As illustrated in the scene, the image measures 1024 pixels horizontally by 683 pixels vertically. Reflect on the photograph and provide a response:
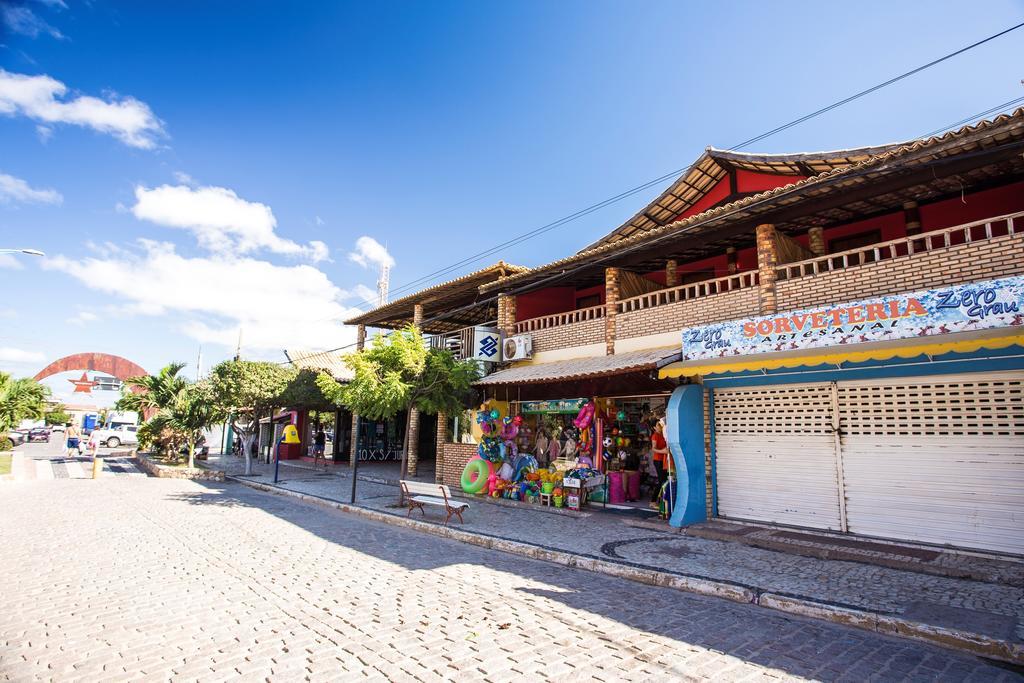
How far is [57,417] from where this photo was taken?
57312 millimetres

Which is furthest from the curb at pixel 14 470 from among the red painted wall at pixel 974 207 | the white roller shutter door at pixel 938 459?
the red painted wall at pixel 974 207

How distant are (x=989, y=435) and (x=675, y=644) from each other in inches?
247

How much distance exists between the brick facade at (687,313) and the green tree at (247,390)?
14.7m

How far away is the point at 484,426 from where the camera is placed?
14.8 meters

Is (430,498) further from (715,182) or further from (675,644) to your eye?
(715,182)

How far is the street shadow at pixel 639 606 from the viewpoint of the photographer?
15.9 ft

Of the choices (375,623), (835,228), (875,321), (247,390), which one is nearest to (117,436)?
(247,390)

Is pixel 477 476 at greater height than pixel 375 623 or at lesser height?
greater

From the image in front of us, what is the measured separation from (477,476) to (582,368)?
15.9ft

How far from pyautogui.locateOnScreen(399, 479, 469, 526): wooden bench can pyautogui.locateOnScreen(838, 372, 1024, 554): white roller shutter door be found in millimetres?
7140

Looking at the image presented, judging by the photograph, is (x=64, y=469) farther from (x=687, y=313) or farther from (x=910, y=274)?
(x=910, y=274)

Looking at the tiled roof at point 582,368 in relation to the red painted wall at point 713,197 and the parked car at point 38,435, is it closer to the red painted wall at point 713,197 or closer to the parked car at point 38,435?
the red painted wall at point 713,197

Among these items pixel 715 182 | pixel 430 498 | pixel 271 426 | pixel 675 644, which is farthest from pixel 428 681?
pixel 271 426

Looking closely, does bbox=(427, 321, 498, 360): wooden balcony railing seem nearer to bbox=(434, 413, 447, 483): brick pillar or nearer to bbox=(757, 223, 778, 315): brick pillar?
bbox=(434, 413, 447, 483): brick pillar
